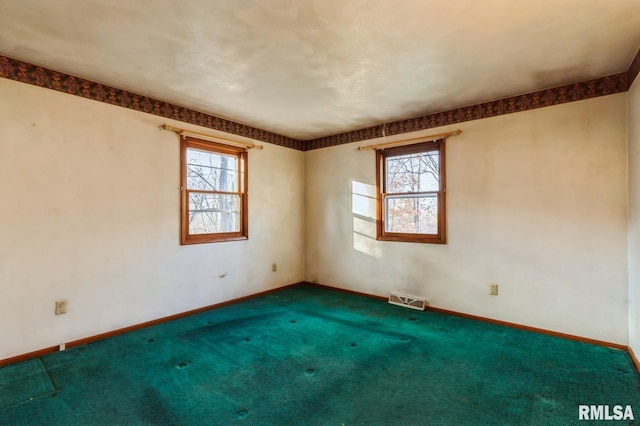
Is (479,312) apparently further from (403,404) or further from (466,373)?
(403,404)

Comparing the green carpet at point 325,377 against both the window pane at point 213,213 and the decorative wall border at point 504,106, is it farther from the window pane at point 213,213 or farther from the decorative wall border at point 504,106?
the decorative wall border at point 504,106

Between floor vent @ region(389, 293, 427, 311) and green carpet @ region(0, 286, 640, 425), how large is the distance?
0.54 m

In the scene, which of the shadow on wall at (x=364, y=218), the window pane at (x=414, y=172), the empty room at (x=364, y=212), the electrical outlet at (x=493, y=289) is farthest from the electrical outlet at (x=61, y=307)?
the electrical outlet at (x=493, y=289)

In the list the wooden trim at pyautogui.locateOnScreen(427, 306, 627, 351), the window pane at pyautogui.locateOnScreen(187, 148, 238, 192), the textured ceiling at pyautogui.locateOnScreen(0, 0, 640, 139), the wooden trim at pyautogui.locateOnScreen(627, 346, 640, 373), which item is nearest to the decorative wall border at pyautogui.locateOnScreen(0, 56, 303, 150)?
the textured ceiling at pyautogui.locateOnScreen(0, 0, 640, 139)

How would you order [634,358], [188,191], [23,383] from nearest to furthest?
[23,383] → [634,358] → [188,191]

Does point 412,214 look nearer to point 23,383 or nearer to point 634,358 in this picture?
point 634,358

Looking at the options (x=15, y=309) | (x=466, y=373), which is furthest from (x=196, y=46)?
(x=466, y=373)

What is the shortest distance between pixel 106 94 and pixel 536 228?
Result: 15.4 ft

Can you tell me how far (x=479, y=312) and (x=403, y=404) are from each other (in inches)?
82.0

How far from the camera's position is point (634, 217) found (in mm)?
2637

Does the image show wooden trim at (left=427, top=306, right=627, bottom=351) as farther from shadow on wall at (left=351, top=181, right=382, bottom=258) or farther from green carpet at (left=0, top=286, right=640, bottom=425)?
shadow on wall at (left=351, top=181, right=382, bottom=258)

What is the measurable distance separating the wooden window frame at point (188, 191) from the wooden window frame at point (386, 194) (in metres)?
1.94

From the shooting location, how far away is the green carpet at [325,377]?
190cm

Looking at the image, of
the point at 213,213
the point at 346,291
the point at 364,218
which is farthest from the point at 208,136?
the point at 346,291
